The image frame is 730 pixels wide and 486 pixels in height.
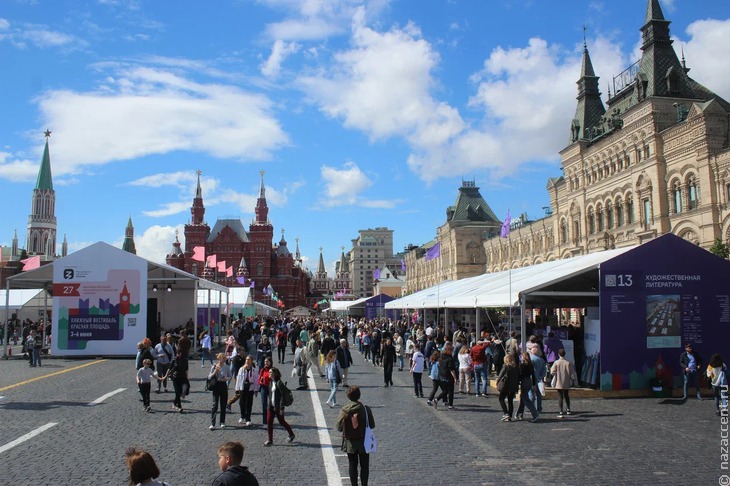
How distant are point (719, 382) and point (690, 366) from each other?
219 cm

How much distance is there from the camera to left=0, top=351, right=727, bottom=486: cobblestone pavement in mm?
8242

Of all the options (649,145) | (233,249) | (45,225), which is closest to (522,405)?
(649,145)

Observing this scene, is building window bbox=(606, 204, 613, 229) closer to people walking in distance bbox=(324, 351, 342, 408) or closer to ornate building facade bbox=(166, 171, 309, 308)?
people walking in distance bbox=(324, 351, 342, 408)

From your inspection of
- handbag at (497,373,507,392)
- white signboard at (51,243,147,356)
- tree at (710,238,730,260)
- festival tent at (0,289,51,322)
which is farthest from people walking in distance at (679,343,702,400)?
festival tent at (0,289,51,322)

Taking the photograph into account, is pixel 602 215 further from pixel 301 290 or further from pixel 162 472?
pixel 301 290

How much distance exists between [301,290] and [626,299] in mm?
127389

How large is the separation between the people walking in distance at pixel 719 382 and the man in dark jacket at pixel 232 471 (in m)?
11.9

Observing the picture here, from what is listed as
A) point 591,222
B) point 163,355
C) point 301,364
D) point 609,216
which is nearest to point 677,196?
point 609,216

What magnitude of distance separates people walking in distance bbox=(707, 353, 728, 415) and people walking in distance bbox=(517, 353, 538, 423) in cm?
387

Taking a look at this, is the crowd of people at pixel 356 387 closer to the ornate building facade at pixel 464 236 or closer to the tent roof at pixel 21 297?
the tent roof at pixel 21 297

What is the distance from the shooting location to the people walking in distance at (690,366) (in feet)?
49.2

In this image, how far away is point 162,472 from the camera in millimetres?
8352

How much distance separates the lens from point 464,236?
263 feet

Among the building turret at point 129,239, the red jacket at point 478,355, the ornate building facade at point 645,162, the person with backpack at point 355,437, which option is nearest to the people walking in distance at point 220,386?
the person with backpack at point 355,437
